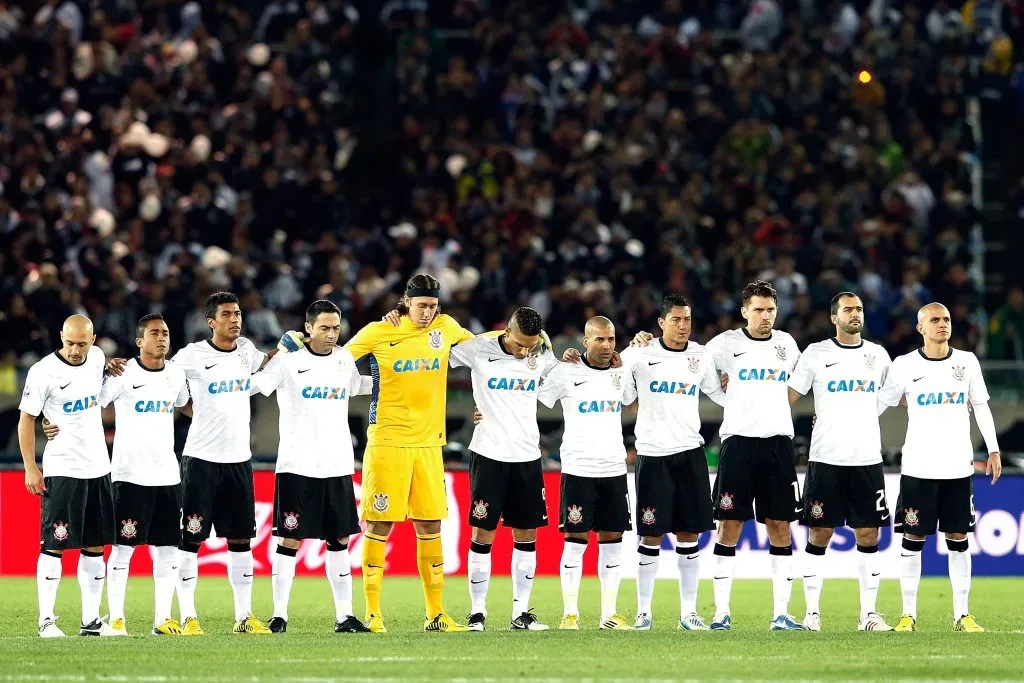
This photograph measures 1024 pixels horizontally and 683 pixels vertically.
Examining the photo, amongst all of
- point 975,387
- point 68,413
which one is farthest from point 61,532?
point 975,387

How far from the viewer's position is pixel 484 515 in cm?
1341

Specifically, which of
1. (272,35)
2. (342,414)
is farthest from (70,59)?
(342,414)

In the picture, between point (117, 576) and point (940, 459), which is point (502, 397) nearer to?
point (117, 576)

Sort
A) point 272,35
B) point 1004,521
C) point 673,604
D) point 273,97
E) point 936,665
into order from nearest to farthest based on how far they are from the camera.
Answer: point 936,665, point 673,604, point 1004,521, point 273,97, point 272,35

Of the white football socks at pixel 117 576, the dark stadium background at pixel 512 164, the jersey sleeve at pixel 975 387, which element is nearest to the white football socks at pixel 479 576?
the white football socks at pixel 117 576

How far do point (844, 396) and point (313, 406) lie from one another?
3.94 metres

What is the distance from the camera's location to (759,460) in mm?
13555

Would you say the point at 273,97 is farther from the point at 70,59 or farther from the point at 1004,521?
the point at 1004,521

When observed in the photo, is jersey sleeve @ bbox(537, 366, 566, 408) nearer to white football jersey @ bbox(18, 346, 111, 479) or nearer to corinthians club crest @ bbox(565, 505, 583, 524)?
corinthians club crest @ bbox(565, 505, 583, 524)

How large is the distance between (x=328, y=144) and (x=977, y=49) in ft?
31.7

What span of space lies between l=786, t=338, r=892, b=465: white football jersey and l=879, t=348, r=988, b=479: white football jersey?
0.76ft

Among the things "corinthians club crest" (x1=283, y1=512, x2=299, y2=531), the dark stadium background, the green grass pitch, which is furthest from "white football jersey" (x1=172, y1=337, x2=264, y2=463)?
the dark stadium background

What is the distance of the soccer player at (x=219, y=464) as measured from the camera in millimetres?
13328

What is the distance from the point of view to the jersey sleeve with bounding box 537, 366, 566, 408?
542 inches
